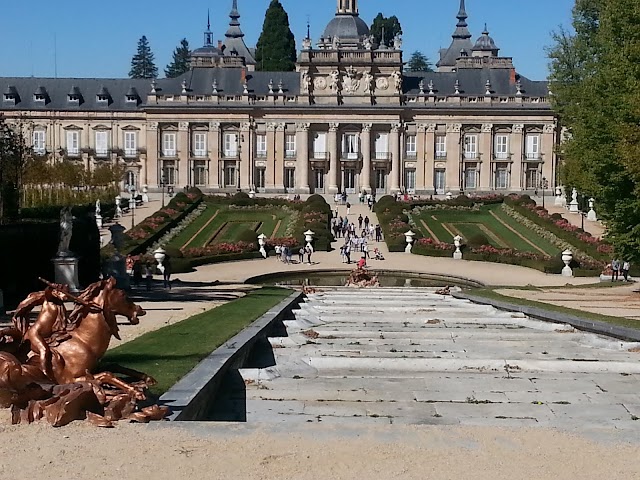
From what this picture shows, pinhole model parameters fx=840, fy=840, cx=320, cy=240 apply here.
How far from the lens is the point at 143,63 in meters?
120

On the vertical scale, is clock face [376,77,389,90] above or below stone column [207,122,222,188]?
above

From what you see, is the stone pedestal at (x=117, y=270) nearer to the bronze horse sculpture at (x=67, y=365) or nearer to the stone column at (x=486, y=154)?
the bronze horse sculpture at (x=67, y=365)

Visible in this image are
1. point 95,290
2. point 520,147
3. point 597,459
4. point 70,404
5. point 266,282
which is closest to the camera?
point 597,459

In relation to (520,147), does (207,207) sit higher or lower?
lower

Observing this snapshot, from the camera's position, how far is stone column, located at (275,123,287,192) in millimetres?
67500

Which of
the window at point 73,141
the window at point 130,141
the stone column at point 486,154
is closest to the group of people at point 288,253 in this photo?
the stone column at point 486,154

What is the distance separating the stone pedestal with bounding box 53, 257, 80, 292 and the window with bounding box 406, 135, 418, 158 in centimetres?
4942

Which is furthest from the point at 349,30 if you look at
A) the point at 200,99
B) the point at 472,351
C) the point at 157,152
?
the point at 472,351

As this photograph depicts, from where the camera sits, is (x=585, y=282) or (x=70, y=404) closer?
(x=70, y=404)

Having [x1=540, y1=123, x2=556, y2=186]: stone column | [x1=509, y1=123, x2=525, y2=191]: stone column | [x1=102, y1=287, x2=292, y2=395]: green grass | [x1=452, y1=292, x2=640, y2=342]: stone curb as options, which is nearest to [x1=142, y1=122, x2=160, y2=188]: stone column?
[x1=509, y1=123, x2=525, y2=191]: stone column

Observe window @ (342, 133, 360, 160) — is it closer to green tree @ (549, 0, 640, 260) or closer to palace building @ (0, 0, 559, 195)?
palace building @ (0, 0, 559, 195)

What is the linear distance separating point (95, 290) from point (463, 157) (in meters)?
62.3

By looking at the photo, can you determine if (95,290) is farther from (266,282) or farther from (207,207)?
(207,207)

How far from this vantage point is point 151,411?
698cm
